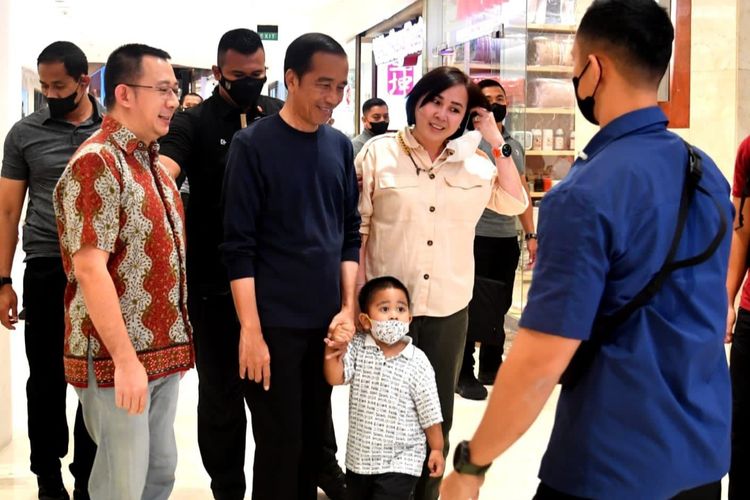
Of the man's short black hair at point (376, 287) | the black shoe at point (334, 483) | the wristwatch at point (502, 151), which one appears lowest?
the black shoe at point (334, 483)

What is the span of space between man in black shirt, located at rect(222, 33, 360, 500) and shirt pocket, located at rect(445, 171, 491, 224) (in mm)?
373

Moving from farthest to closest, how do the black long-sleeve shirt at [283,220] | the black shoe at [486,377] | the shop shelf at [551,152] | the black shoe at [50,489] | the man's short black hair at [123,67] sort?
the shop shelf at [551,152], the black shoe at [486,377], the black shoe at [50,489], the black long-sleeve shirt at [283,220], the man's short black hair at [123,67]

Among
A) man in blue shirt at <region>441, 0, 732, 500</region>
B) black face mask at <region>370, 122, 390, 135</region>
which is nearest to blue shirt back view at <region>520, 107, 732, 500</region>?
man in blue shirt at <region>441, 0, 732, 500</region>

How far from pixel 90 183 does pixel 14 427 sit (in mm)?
2725

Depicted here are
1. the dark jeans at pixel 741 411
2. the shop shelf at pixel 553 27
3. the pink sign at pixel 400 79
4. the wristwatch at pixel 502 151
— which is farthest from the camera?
the pink sign at pixel 400 79

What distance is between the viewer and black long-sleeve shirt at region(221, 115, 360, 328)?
2453mm

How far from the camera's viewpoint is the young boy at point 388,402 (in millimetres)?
2668

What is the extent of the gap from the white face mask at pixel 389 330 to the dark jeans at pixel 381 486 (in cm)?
42

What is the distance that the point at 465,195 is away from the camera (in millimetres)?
2793

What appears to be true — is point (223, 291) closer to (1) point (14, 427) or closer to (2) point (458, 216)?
(2) point (458, 216)

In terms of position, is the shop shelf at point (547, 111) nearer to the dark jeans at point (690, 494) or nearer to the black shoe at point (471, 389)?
the black shoe at point (471, 389)

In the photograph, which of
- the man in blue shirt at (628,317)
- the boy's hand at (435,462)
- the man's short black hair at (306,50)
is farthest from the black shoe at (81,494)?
the man in blue shirt at (628,317)

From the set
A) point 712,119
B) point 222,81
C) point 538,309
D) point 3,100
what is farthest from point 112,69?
point 712,119

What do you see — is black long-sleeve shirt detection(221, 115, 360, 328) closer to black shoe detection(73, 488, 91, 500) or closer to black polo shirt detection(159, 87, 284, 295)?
black polo shirt detection(159, 87, 284, 295)
